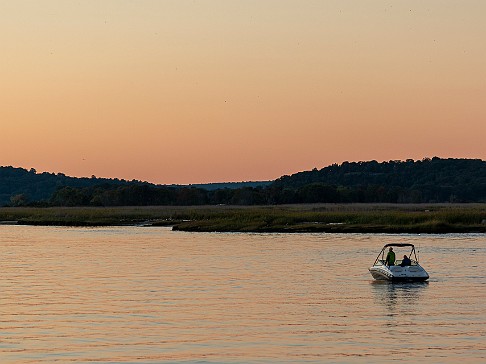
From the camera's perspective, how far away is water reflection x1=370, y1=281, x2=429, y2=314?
1783 inches

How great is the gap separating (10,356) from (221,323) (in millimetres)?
9421

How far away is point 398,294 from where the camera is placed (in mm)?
50656

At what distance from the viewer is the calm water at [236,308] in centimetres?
3325

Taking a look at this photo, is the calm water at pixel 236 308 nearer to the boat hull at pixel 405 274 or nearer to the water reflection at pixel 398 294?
the water reflection at pixel 398 294

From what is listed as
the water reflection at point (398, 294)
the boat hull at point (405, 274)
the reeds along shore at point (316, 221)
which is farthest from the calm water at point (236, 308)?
the reeds along shore at point (316, 221)

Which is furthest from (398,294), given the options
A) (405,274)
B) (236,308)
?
(236,308)

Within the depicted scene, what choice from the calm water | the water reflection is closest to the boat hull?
the water reflection

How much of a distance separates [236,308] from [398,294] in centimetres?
984

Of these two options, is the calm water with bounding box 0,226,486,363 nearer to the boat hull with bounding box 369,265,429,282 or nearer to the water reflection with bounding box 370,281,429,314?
the water reflection with bounding box 370,281,429,314

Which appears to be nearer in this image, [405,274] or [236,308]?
[236,308]

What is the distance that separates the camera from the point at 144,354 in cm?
3269

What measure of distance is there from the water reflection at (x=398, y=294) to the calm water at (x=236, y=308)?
84 mm

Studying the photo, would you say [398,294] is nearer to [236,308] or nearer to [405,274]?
[405,274]

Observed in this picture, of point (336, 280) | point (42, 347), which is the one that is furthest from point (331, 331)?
point (336, 280)
